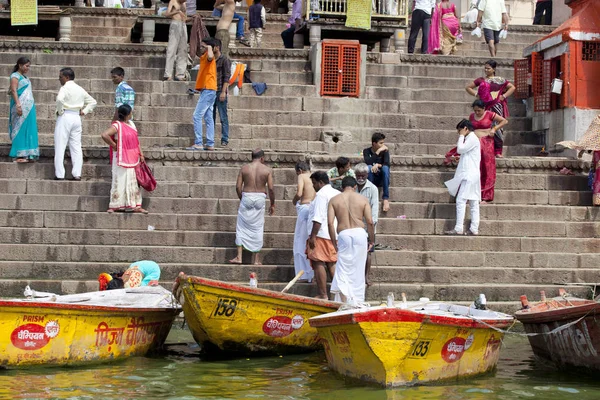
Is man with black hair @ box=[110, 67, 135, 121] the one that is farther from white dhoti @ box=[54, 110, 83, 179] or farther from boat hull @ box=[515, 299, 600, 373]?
boat hull @ box=[515, 299, 600, 373]

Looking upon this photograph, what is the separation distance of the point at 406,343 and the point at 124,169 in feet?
19.3

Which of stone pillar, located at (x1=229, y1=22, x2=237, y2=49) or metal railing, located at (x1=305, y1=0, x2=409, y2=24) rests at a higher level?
metal railing, located at (x1=305, y1=0, x2=409, y2=24)

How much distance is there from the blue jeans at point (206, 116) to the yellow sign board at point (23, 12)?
555cm

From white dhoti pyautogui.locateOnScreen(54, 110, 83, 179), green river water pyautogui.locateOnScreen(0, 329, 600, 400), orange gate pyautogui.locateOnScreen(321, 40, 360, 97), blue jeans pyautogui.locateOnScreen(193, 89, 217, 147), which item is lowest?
green river water pyautogui.locateOnScreen(0, 329, 600, 400)

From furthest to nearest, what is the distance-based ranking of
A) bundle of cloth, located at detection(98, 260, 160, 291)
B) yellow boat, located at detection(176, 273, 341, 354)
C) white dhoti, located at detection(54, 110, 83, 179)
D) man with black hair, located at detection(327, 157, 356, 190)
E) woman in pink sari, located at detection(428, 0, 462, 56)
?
woman in pink sari, located at detection(428, 0, 462, 56)
white dhoti, located at detection(54, 110, 83, 179)
man with black hair, located at detection(327, 157, 356, 190)
bundle of cloth, located at detection(98, 260, 160, 291)
yellow boat, located at detection(176, 273, 341, 354)

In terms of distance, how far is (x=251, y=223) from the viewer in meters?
14.2

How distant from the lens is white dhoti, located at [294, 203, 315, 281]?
1384 cm

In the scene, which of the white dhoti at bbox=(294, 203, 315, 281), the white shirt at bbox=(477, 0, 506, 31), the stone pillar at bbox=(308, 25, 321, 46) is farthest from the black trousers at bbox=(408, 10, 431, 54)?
the white dhoti at bbox=(294, 203, 315, 281)

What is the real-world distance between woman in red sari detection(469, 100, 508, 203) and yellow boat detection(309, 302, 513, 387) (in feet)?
14.6

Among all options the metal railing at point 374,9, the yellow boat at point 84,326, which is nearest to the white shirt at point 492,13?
the metal railing at point 374,9

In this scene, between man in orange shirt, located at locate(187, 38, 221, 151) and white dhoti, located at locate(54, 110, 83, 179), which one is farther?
man in orange shirt, located at locate(187, 38, 221, 151)

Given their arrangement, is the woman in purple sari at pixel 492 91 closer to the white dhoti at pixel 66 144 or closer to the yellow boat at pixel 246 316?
the white dhoti at pixel 66 144

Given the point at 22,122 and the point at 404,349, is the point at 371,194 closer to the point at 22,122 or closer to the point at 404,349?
the point at 404,349

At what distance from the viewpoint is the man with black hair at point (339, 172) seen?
541 inches
